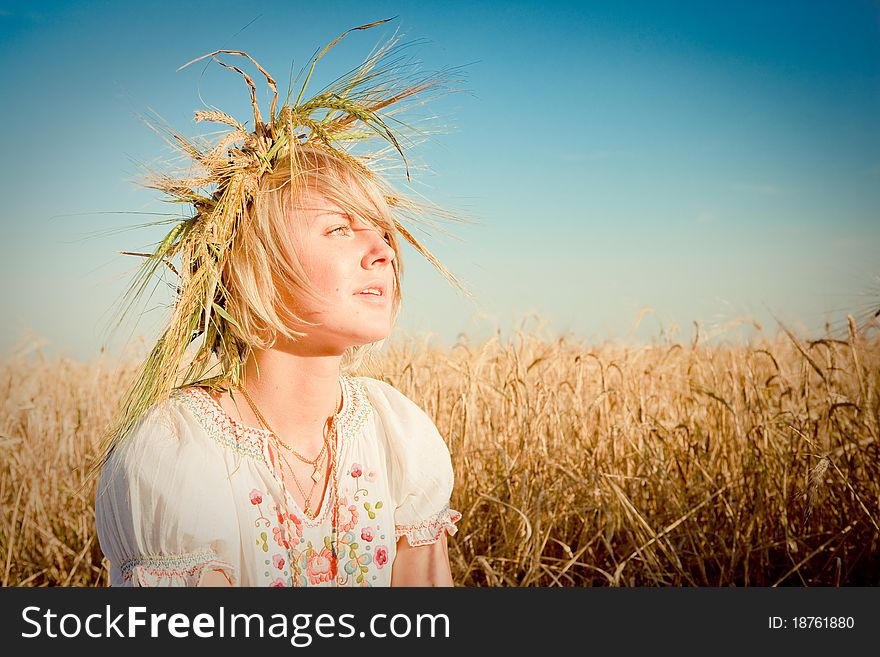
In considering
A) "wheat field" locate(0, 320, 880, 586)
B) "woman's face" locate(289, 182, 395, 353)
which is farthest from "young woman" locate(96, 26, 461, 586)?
"wheat field" locate(0, 320, 880, 586)

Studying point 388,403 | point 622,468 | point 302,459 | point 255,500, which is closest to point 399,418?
point 388,403

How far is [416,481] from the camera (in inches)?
55.9

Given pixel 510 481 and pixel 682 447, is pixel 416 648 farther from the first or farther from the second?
pixel 682 447

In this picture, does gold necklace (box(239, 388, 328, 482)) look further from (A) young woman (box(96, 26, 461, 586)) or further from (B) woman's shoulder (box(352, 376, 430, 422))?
(B) woman's shoulder (box(352, 376, 430, 422))

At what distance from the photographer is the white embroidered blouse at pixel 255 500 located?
3.72 feet

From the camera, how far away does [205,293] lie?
1.34m

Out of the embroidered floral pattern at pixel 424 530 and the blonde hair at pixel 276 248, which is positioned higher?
the blonde hair at pixel 276 248

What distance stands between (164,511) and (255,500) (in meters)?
0.17

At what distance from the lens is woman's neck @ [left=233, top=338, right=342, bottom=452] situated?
133cm

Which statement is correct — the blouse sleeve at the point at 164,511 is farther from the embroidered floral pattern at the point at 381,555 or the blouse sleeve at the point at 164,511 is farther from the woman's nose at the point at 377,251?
the woman's nose at the point at 377,251

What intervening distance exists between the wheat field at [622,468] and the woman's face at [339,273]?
0.68m

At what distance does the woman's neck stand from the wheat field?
578 mm

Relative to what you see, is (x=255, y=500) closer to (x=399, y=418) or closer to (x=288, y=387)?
(x=288, y=387)

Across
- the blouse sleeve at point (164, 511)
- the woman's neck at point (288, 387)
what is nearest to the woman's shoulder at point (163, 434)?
the blouse sleeve at point (164, 511)
